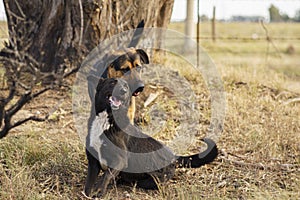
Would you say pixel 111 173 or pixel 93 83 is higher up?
pixel 93 83

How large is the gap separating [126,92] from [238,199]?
1423 millimetres

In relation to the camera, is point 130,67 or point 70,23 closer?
point 130,67

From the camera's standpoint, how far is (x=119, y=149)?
14.4ft

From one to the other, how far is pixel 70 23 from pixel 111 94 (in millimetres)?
3564

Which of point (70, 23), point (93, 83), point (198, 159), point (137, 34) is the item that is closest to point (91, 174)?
point (93, 83)

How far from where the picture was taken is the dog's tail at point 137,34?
7.29 meters

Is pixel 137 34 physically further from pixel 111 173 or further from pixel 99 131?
pixel 111 173

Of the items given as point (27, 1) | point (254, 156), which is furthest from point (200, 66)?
point (254, 156)

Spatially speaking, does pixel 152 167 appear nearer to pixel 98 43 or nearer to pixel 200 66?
pixel 98 43

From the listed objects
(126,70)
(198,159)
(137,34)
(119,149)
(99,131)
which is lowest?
(198,159)

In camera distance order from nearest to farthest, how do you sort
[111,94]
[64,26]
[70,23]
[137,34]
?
[111,94] < [137,34] < [70,23] < [64,26]

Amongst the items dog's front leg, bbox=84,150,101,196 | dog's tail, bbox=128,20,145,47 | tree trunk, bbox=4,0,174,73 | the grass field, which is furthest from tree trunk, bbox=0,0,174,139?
dog's front leg, bbox=84,150,101,196

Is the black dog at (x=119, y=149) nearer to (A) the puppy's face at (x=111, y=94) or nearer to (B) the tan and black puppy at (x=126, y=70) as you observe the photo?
(A) the puppy's face at (x=111, y=94)

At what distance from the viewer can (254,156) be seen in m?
5.62
